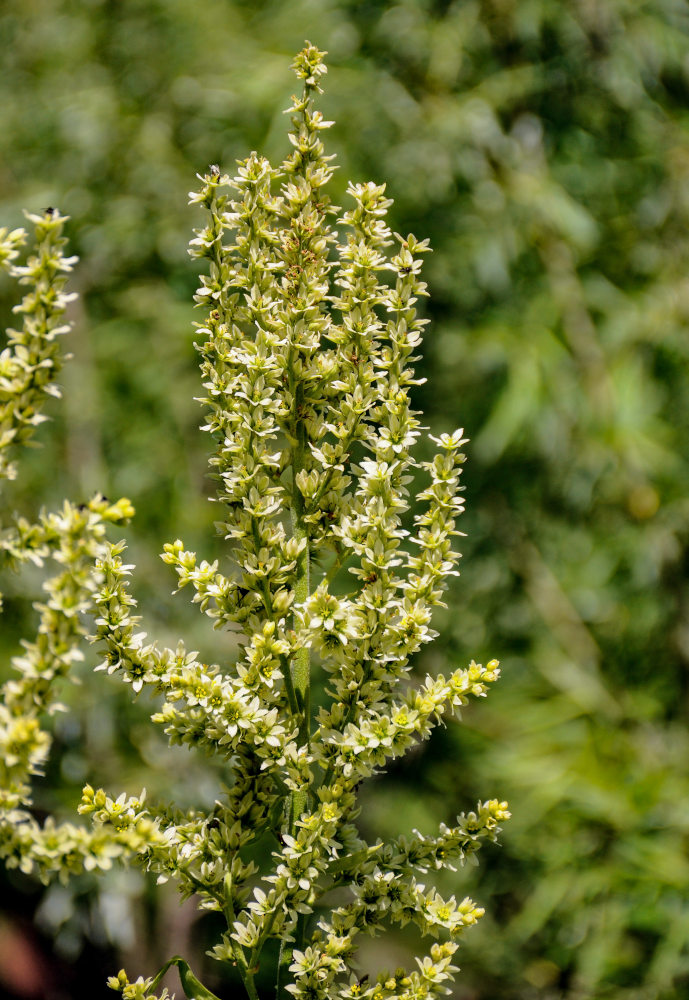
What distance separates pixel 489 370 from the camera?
1742 mm

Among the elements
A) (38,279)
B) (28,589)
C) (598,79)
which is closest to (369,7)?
(598,79)

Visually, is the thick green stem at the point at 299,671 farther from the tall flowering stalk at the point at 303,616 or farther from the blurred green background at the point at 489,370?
the blurred green background at the point at 489,370

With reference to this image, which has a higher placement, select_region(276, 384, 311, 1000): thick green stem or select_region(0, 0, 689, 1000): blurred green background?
select_region(0, 0, 689, 1000): blurred green background

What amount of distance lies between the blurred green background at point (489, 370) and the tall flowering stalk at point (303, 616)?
44.5 inches

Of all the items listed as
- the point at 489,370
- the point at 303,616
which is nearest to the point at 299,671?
the point at 303,616

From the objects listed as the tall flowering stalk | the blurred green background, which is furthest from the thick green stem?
the blurred green background

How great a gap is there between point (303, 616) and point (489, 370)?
134 centimetres

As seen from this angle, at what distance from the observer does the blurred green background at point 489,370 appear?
64.6 inches

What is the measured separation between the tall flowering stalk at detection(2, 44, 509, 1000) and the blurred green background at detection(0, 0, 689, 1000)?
3.71ft

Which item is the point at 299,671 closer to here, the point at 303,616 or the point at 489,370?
the point at 303,616

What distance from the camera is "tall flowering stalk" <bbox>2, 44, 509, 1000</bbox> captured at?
1.52 ft

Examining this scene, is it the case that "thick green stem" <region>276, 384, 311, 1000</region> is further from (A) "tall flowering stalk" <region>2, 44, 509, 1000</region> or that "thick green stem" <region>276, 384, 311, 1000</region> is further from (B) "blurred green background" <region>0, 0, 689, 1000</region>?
(B) "blurred green background" <region>0, 0, 689, 1000</region>

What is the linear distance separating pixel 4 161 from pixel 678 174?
1.39 meters

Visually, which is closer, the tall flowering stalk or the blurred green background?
the tall flowering stalk
